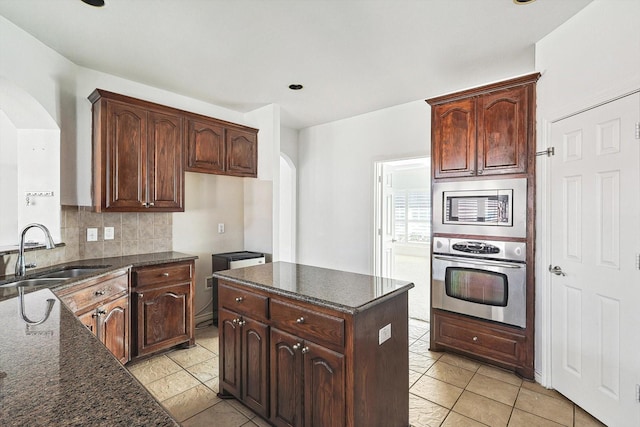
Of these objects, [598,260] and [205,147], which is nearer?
[598,260]

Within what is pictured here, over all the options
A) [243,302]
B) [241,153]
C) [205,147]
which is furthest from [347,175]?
[243,302]

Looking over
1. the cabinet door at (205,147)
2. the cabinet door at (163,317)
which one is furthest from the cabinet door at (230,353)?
the cabinet door at (205,147)

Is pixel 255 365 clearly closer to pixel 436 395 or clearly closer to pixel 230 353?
pixel 230 353

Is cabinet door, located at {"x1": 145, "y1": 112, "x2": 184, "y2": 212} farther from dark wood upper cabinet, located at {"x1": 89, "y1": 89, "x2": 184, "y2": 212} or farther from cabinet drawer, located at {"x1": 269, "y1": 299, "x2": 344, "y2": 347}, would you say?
cabinet drawer, located at {"x1": 269, "y1": 299, "x2": 344, "y2": 347}

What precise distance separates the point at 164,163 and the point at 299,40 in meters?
1.77

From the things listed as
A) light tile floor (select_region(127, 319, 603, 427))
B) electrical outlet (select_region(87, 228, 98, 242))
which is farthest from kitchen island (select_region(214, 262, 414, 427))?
electrical outlet (select_region(87, 228, 98, 242))

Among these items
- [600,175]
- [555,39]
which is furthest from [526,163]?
[555,39]

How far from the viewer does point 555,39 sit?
236 centimetres

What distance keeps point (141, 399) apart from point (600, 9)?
2.99m

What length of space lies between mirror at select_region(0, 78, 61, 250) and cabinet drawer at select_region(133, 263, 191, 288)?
71 cm

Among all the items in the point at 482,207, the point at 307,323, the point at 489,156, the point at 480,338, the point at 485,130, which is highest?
the point at 485,130

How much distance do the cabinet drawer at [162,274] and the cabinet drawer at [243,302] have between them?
3.21 feet

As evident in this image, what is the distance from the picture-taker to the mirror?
98.0 inches

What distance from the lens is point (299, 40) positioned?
246 cm
